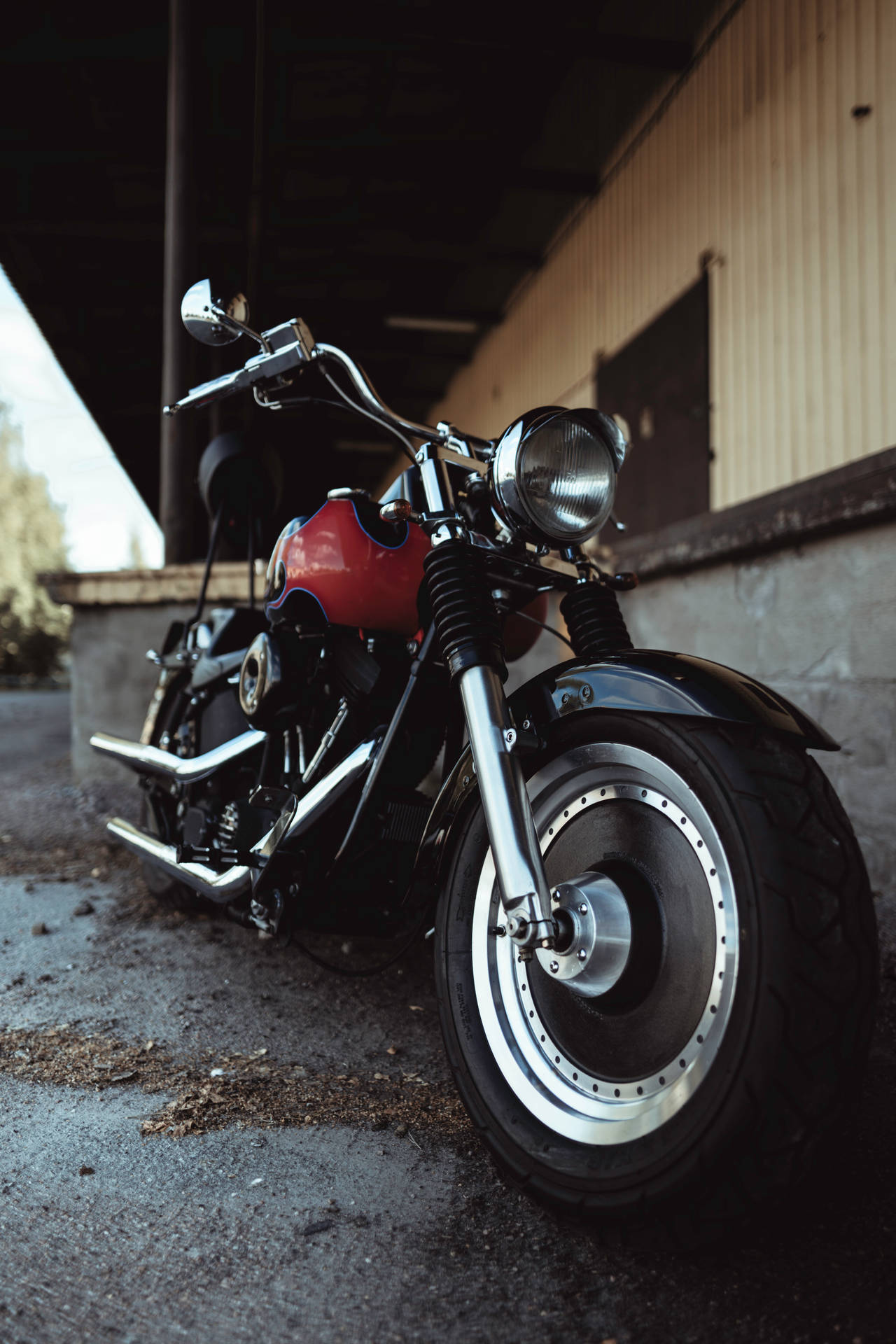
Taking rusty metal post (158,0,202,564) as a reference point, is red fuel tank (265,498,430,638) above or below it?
below

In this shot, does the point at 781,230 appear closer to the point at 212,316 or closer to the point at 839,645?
the point at 839,645

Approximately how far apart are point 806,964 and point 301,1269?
2.44ft

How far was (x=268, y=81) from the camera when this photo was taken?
20.1 ft

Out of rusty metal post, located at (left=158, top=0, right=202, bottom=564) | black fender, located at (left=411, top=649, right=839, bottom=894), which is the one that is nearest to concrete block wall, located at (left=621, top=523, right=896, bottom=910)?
black fender, located at (left=411, top=649, right=839, bottom=894)

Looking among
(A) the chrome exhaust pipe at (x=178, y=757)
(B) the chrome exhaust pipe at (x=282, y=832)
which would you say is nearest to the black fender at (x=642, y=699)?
(B) the chrome exhaust pipe at (x=282, y=832)

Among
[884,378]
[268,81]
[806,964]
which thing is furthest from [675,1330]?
[268,81]

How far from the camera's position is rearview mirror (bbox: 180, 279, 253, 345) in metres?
1.66

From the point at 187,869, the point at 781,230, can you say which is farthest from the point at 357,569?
the point at 781,230

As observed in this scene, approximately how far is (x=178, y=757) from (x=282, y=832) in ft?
2.57

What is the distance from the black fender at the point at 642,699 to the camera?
123 cm

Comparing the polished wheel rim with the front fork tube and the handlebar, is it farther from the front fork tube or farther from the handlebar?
the handlebar

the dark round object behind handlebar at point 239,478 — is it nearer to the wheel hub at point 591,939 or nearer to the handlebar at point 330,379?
the handlebar at point 330,379

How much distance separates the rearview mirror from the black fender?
87cm

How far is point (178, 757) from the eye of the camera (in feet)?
8.14
